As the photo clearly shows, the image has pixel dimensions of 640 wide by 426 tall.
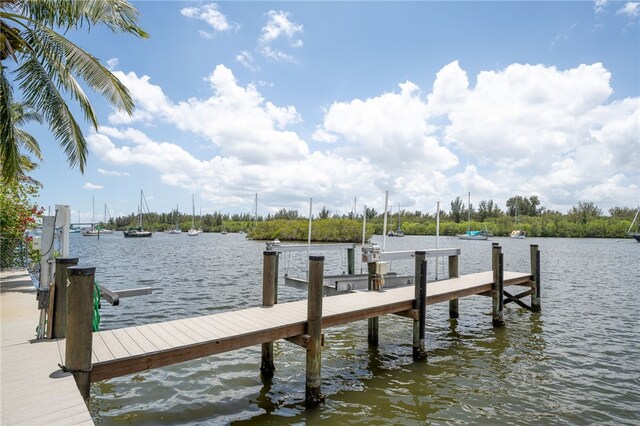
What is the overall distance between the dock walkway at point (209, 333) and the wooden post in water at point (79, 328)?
0.21m

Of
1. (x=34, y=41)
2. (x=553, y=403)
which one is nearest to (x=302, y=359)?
(x=553, y=403)

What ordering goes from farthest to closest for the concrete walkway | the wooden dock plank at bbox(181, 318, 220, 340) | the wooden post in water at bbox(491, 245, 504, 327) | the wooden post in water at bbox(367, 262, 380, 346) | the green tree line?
the green tree line → the wooden post in water at bbox(491, 245, 504, 327) → the wooden post in water at bbox(367, 262, 380, 346) → the wooden dock plank at bbox(181, 318, 220, 340) → the concrete walkway

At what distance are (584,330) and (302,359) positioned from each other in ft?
29.4

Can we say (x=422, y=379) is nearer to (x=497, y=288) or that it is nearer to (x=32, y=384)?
(x=497, y=288)

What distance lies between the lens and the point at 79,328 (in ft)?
13.7

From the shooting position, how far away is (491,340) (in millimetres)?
10305

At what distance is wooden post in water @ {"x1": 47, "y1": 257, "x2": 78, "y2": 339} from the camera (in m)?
5.09

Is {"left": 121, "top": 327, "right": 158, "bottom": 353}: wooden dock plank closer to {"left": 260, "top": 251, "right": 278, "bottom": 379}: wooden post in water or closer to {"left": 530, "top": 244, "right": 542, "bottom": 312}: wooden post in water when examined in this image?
{"left": 260, "top": 251, "right": 278, "bottom": 379}: wooden post in water

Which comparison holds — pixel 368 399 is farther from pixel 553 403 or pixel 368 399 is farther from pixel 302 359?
pixel 553 403

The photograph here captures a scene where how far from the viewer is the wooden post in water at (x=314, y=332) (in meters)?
6.34

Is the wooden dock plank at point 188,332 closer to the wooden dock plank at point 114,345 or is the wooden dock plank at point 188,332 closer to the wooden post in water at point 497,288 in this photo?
the wooden dock plank at point 114,345

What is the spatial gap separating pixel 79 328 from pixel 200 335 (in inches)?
68.5

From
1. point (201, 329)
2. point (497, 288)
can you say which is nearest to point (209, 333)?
point (201, 329)

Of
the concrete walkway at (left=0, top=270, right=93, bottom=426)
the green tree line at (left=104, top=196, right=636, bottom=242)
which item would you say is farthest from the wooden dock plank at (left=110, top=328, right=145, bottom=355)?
the green tree line at (left=104, top=196, right=636, bottom=242)
